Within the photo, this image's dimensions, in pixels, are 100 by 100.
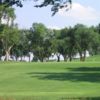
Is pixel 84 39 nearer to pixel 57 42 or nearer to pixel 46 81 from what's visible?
pixel 57 42

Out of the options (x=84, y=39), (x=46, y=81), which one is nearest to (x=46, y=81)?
(x=46, y=81)

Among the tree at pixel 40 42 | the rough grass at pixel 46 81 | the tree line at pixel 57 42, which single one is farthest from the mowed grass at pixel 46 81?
the tree at pixel 40 42

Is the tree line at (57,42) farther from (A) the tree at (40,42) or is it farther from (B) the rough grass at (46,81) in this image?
(B) the rough grass at (46,81)

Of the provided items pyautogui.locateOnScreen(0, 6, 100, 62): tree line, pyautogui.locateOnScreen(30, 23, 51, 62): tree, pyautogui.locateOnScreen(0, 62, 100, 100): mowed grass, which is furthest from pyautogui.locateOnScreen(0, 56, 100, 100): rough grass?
pyautogui.locateOnScreen(30, 23, 51, 62): tree

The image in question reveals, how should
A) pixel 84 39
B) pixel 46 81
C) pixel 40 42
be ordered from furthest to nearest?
pixel 40 42 → pixel 84 39 → pixel 46 81

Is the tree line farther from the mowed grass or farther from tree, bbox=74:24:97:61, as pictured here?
the mowed grass

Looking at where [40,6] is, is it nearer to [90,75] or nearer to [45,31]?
[90,75]

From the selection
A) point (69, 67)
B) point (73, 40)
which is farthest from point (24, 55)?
point (69, 67)

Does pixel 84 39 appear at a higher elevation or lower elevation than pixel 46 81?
higher

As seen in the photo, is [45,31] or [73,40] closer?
[73,40]

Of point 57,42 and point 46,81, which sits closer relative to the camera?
point 46,81

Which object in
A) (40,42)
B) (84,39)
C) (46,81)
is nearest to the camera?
(46,81)

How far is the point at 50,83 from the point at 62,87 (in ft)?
12.3

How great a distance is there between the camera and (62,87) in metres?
35.6
